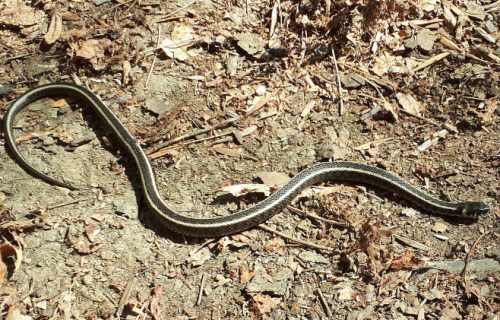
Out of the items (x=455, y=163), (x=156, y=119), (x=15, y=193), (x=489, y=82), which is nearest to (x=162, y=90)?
(x=156, y=119)

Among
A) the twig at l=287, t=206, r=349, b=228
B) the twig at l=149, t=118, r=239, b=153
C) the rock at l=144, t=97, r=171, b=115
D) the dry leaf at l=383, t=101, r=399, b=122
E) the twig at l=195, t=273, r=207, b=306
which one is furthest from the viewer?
A: the dry leaf at l=383, t=101, r=399, b=122

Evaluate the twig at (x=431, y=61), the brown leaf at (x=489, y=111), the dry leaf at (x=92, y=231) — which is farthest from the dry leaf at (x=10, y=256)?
the brown leaf at (x=489, y=111)

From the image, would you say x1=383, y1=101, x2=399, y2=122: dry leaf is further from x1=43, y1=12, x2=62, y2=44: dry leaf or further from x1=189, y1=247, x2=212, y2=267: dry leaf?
x1=43, y1=12, x2=62, y2=44: dry leaf

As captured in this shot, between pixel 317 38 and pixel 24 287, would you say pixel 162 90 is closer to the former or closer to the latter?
pixel 317 38

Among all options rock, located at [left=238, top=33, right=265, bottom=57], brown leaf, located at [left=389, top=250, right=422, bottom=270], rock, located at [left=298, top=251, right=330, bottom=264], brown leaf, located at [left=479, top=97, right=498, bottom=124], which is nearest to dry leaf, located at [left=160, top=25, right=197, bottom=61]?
rock, located at [left=238, top=33, right=265, bottom=57]

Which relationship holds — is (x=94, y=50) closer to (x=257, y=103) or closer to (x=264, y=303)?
(x=257, y=103)

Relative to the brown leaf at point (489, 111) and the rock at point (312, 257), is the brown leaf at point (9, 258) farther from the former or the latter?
the brown leaf at point (489, 111)

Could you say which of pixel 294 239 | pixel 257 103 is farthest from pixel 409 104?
pixel 294 239
